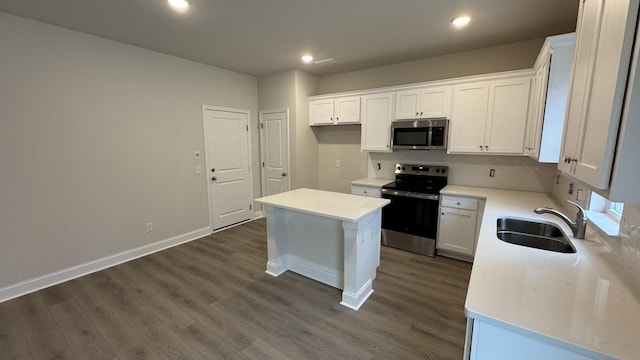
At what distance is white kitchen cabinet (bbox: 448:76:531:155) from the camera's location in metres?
2.88

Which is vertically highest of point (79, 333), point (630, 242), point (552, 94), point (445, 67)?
point (445, 67)

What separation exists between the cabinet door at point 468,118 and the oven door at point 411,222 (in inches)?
30.6

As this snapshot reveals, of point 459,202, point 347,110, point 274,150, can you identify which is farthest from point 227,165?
point 459,202

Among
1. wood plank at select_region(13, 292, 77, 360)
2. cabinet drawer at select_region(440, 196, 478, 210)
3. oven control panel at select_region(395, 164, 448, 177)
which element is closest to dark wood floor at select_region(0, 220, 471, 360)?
wood plank at select_region(13, 292, 77, 360)

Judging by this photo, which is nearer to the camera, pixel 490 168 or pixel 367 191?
pixel 490 168

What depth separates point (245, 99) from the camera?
4.61 metres

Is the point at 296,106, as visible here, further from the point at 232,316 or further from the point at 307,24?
the point at 232,316

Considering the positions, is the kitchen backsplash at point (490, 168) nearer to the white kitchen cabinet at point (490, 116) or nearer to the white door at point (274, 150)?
the white kitchen cabinet at point (490, 116)

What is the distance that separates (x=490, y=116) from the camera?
3.05 m

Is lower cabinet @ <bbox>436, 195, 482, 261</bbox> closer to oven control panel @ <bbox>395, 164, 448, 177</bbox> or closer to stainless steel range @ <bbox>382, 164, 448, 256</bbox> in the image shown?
A: stainless steel range @ <bbox>382, 164, 448, 256</bbox>

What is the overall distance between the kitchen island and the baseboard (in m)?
1.78

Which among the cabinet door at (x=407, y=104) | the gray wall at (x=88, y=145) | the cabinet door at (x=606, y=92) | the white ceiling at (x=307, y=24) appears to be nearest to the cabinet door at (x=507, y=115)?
the white ceiling at (x=307, y=24)

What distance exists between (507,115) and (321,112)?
266 cm

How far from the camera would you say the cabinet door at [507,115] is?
2848mm
